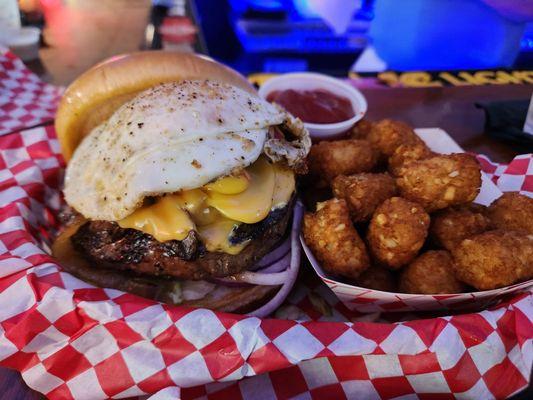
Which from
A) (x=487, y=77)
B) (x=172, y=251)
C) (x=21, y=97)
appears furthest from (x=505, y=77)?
(x=21, y=97)

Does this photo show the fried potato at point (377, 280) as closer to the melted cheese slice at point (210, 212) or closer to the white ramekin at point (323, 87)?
the melted cheese slice at point (210, 212)

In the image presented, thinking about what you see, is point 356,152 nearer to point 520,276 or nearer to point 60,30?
point 520,276

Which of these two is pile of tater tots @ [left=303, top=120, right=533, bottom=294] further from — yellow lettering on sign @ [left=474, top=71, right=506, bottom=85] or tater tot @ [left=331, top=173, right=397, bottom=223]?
yellow lettering on sign @ [left=474, top=71, right=506, bottom=85]

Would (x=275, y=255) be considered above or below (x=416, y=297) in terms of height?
below

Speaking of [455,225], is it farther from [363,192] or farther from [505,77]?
[505,77]

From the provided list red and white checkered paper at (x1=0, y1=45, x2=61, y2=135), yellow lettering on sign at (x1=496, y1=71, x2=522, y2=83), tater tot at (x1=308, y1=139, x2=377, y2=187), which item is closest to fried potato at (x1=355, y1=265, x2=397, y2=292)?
tater tot at (x1=308, y1=139, x2=377, y2=187)

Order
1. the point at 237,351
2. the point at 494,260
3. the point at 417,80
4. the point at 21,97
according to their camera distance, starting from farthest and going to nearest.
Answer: the point at 417,80
the point at 21,97
the point at 494,260
the point at 237,351

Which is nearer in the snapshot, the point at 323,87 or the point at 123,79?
the point at 123,79

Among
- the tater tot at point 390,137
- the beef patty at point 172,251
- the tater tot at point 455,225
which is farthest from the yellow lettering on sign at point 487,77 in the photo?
the beef patty at point 172,251
